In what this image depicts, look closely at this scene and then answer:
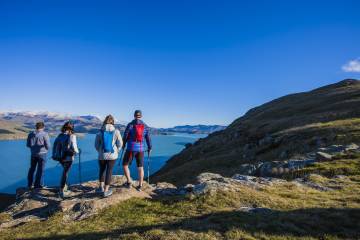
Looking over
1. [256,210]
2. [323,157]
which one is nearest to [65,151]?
[256,210]

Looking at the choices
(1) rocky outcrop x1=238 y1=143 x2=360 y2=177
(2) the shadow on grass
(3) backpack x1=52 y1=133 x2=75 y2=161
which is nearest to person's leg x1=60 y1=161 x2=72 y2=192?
(3) backpack x1=52 y1=133 x2=75 y2=161

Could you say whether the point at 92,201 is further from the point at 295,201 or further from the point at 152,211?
the point at 295,201

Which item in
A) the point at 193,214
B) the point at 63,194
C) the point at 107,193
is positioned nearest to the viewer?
the point at 193,214

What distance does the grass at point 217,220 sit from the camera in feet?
36.5

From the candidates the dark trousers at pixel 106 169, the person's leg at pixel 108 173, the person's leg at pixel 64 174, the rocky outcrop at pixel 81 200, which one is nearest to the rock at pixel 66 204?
the rocky outcrop at pixel 81 200

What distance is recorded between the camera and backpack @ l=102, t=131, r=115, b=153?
624 inches

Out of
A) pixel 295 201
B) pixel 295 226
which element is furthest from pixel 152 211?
pixel 295 201

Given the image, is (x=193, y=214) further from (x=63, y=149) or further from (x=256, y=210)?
→ (x=63, y=149)

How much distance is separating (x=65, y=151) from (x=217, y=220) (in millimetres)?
9555

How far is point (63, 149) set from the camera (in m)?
17.6

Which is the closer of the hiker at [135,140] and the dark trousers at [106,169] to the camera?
the dark trousers at [106,169]

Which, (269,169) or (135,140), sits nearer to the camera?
(135,140)

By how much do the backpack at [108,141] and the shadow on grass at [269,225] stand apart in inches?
188

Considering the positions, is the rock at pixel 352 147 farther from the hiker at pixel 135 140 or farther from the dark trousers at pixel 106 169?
the dark trousers at pixel 106 169
